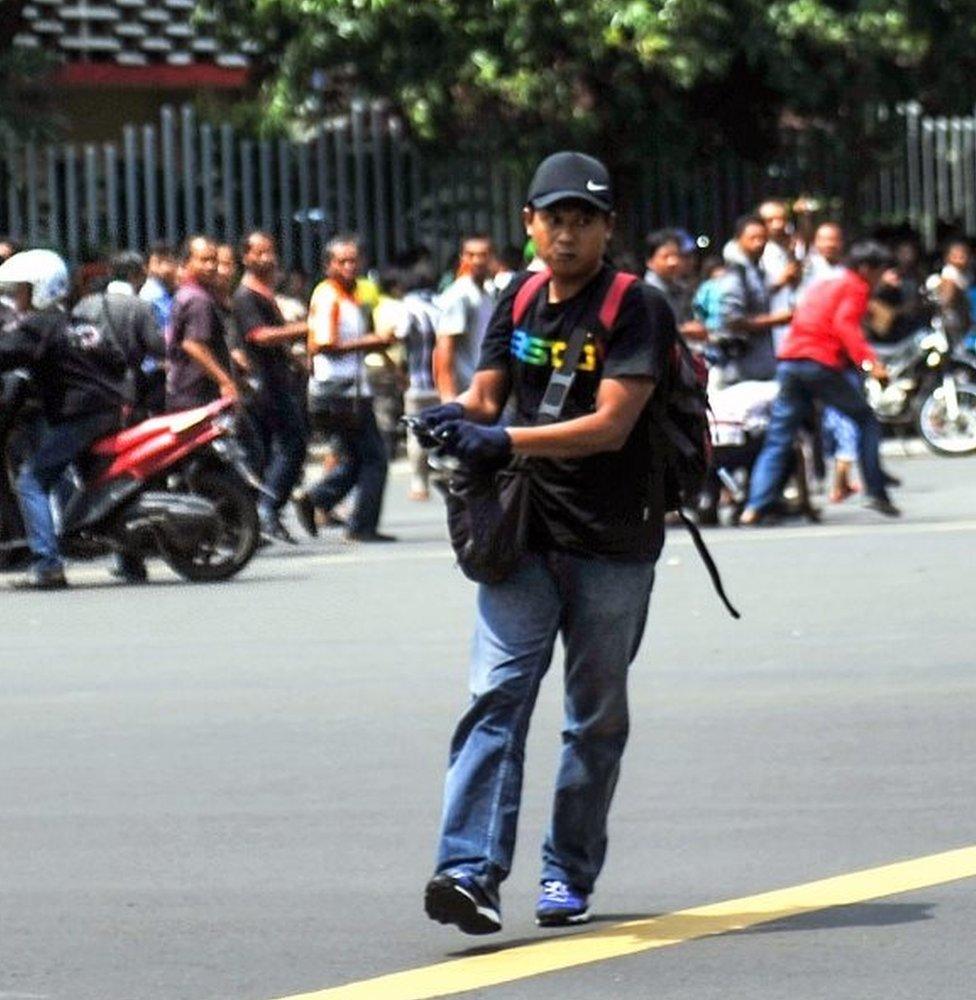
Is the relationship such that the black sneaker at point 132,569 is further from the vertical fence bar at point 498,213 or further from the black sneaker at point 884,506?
the vertical fence bar at point 498,213

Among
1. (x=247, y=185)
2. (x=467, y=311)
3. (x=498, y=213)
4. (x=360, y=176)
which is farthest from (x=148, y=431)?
(x=498, y=213)

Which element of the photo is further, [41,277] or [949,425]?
[949,425]

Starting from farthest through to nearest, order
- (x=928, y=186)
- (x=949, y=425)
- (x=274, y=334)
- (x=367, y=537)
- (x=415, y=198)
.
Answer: (x=928, y=186) < (x=415, y=198) < (x=949, y=425) < (x=274, y=334) < (x=367, y=537)

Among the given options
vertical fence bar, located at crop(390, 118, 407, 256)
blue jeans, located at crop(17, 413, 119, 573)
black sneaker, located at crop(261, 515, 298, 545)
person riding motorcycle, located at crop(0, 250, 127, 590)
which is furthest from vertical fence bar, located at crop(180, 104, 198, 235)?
blue jeans, located at crop(17, 413, 119, 573)

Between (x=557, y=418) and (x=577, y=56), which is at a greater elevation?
(x=577, y=56)

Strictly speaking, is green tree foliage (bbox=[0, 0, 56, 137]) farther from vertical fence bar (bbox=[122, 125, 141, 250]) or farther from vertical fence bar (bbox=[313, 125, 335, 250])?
vertical fence bar (bbox=[313, 125, 335, 250])

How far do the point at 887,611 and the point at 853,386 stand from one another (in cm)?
515

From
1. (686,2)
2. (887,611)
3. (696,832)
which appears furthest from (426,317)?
(696,832)

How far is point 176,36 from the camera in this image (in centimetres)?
3412

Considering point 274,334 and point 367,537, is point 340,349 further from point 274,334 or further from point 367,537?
point 367,537

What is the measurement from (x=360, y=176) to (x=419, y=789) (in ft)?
67.8

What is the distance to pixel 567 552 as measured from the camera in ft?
23.6

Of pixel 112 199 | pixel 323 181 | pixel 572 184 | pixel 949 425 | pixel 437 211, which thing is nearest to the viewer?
pixel 572 184

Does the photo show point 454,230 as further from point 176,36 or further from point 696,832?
point 696,832
